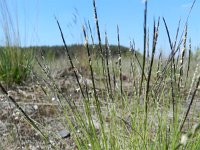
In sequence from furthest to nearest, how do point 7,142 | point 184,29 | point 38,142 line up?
point 38,142, point 7,142, point 184,29

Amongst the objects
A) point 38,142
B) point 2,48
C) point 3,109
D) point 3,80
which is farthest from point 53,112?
point 2,48

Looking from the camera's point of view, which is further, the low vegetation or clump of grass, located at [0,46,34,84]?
clump of grass, located at [0,46,34,84]

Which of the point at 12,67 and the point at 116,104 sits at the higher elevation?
the point at 116,104

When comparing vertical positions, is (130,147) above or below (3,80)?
above

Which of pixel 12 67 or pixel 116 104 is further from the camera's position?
pixel 12 67

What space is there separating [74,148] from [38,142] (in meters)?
0.28

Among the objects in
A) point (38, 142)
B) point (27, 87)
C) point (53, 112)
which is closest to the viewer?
point (38, 142)

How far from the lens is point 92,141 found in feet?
3.90

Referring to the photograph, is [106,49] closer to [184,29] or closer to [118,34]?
[118,34]

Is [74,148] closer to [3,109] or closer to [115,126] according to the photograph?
[115,126]

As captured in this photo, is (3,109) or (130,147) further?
(3,109)

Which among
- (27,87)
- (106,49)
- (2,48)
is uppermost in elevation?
(106,49)

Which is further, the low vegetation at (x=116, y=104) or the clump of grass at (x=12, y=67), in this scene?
the clump of grass at (x=12, y=67)

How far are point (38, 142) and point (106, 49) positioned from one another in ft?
3.74
